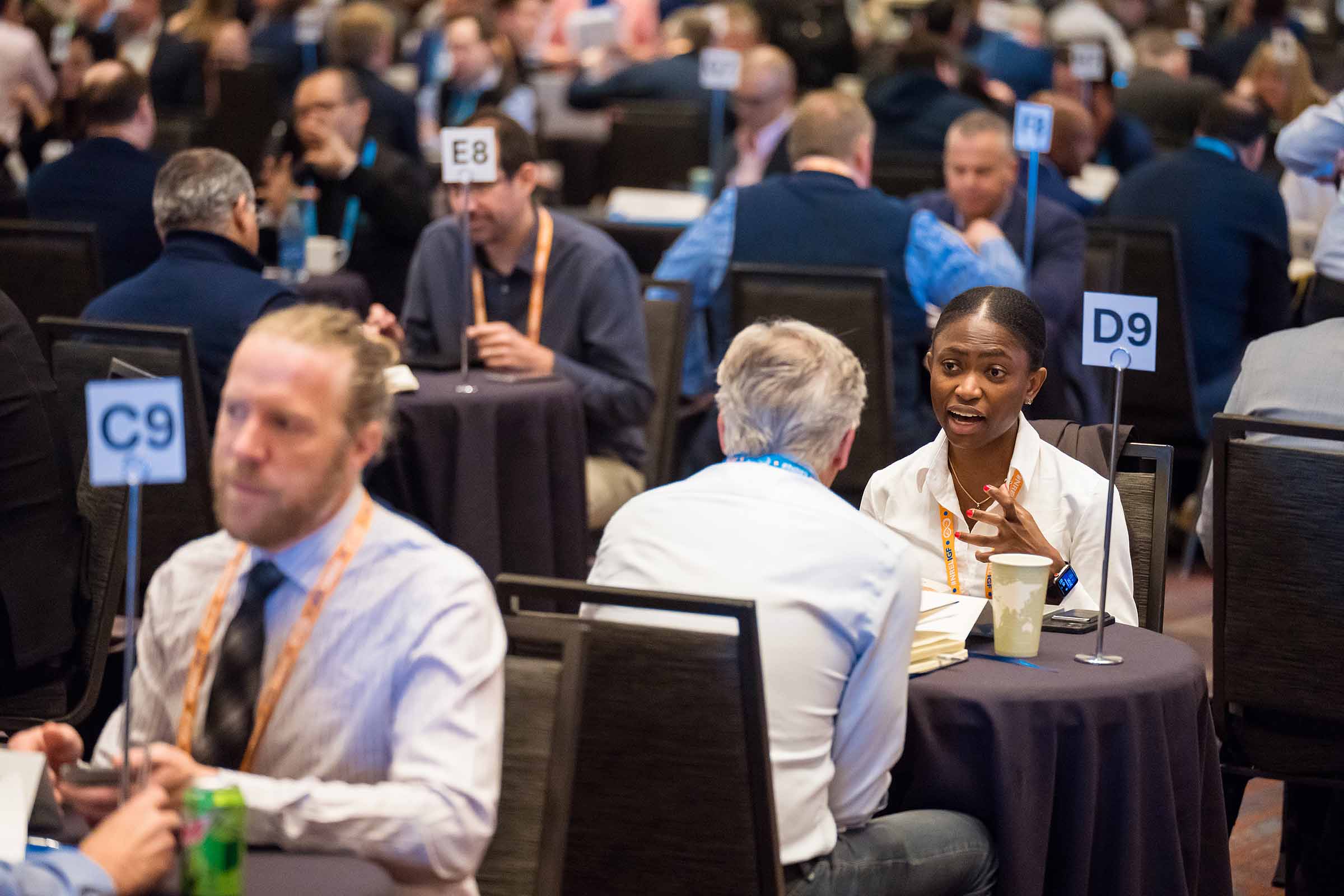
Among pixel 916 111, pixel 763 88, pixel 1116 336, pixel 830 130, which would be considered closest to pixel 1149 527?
pixel 1116 336

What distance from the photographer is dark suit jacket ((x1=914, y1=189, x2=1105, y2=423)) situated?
5.32 meters

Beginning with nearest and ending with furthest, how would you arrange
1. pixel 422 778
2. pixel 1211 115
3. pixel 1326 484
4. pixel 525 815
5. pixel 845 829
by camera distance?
1. pixel 422 778
2. pixel 525 815
3. pixel 845 829
4. pixel 1326 484
5. pixel 1211 115

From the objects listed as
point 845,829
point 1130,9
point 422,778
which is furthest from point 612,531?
point 1130,9

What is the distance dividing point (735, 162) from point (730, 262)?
2779 millimetres

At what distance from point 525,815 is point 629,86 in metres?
7.94

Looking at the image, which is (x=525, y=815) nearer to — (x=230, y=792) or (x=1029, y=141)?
(x=230, y=792)

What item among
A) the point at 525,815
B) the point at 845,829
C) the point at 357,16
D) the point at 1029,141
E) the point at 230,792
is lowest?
the point at 845,829

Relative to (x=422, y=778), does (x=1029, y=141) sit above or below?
above

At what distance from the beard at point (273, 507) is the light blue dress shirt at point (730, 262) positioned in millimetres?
3173

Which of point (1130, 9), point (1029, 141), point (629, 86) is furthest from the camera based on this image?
point (1130, 9)

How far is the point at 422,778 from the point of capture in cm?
190

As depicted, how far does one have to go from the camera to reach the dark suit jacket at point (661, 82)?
955 cm

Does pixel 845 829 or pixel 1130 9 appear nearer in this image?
pixel 845 829

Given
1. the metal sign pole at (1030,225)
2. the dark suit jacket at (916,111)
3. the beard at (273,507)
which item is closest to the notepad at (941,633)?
the beard at (273,507)
